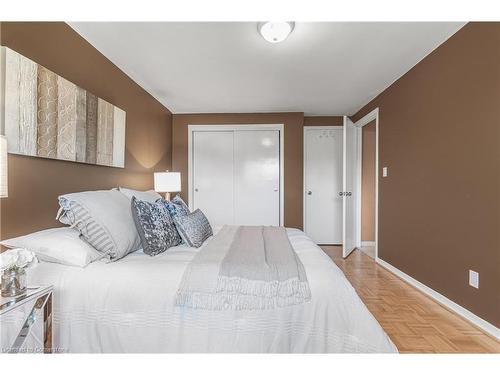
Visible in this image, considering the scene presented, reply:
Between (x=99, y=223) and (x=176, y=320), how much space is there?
73 cm

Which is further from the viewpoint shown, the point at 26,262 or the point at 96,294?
the point at 96,294

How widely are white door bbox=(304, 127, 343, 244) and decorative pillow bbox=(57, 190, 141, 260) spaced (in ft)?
11.3

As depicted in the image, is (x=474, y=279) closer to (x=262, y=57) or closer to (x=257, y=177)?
(x=262, y=57)

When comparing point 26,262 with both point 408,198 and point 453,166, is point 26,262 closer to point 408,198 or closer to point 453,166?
point 453,166

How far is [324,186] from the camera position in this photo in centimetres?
453

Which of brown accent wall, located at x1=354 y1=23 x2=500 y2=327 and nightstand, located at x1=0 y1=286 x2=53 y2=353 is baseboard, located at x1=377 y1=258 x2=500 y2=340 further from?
nightstand, located at x1=0 y1=286 x2=53 y2=353

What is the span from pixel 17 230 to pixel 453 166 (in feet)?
10.3

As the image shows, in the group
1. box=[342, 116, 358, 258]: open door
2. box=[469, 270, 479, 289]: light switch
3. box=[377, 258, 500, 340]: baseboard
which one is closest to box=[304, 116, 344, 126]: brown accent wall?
box=[342, 116, 358, 258]: open door

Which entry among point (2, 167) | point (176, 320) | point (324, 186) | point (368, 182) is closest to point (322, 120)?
point (324, 186)

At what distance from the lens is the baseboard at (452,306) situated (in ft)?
5.83

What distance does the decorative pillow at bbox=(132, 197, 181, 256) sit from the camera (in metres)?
1.63
